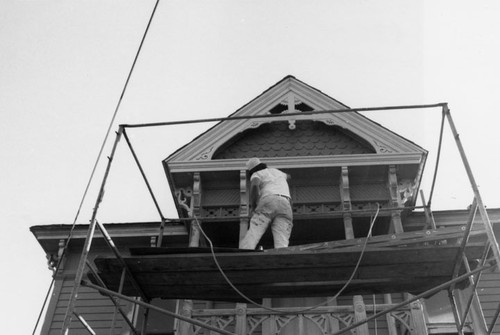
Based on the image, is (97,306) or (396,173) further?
(97,306)

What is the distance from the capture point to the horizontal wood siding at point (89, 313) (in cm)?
1104

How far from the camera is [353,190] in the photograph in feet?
35.4

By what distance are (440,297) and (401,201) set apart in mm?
2085

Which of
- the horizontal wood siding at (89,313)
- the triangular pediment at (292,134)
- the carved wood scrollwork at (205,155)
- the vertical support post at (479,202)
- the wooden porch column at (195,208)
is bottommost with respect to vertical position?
the vertical support post at (479,202)

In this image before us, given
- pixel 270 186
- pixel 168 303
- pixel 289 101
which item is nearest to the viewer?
pixel 270 186

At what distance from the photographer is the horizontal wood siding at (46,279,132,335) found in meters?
11.0

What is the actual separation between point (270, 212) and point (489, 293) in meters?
5.25

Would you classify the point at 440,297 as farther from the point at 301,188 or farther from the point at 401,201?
the point at 301,188

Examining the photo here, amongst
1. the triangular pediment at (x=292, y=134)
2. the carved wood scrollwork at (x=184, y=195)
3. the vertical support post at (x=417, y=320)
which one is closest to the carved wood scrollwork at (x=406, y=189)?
the triangular pediment at (x=292, y=134)

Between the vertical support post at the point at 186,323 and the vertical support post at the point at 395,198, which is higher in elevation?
the vertical support post at the point at 395,198

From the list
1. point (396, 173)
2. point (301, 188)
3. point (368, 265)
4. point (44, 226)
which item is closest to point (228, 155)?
point (301, 188)

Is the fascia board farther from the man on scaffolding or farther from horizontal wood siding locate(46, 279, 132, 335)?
horizontal wood siding locate(46, 279, 132, 335)

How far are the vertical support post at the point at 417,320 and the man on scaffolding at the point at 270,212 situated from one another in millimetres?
2101

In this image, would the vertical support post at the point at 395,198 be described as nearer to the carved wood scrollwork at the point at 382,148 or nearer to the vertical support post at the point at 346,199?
the carved wood scrollwork at the point at 382,148
